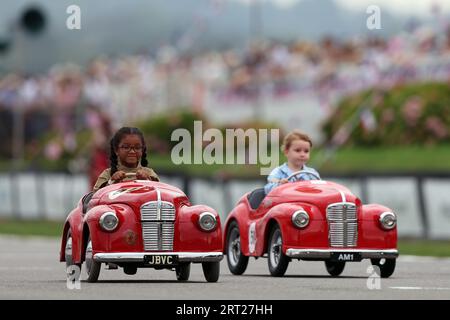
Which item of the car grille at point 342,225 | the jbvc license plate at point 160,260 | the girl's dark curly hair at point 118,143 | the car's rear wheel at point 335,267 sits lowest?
the car's rear wheel at point 335,267

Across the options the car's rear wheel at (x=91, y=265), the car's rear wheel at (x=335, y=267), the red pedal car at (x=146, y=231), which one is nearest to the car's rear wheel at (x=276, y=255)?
the car's rear wheel at (x=335, y=267)

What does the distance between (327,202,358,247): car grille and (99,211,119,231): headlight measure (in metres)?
2.81

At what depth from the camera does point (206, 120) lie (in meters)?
67.4

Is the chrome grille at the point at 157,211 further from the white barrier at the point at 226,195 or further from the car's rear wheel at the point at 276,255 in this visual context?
the white barrier at the point at 226,195

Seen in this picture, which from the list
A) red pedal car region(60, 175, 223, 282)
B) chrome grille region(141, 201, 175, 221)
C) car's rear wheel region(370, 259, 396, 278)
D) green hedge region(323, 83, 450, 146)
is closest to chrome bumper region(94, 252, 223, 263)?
red pedal car region(60, 175, 223, 282)

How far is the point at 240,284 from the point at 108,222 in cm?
146

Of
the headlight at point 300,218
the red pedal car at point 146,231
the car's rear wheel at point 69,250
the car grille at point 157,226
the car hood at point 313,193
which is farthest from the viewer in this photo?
the car hood at point 313,193

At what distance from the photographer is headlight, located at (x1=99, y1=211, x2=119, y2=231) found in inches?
588

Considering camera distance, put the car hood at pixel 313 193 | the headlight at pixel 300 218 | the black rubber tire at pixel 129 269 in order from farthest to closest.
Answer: the car hood at pixel 313 193
the headlight at pixel 300 218
the black rubber tire at pixel 129 269

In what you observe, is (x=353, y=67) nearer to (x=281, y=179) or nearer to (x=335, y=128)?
(x=335, y=128)

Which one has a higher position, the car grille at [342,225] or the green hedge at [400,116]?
the green hedge at [400,116]

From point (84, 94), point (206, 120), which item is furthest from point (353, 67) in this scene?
point (84, 94)

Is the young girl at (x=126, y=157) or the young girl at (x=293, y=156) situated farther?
the young girl at (x=293, y=156)

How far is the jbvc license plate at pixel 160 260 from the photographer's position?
14922 mm
